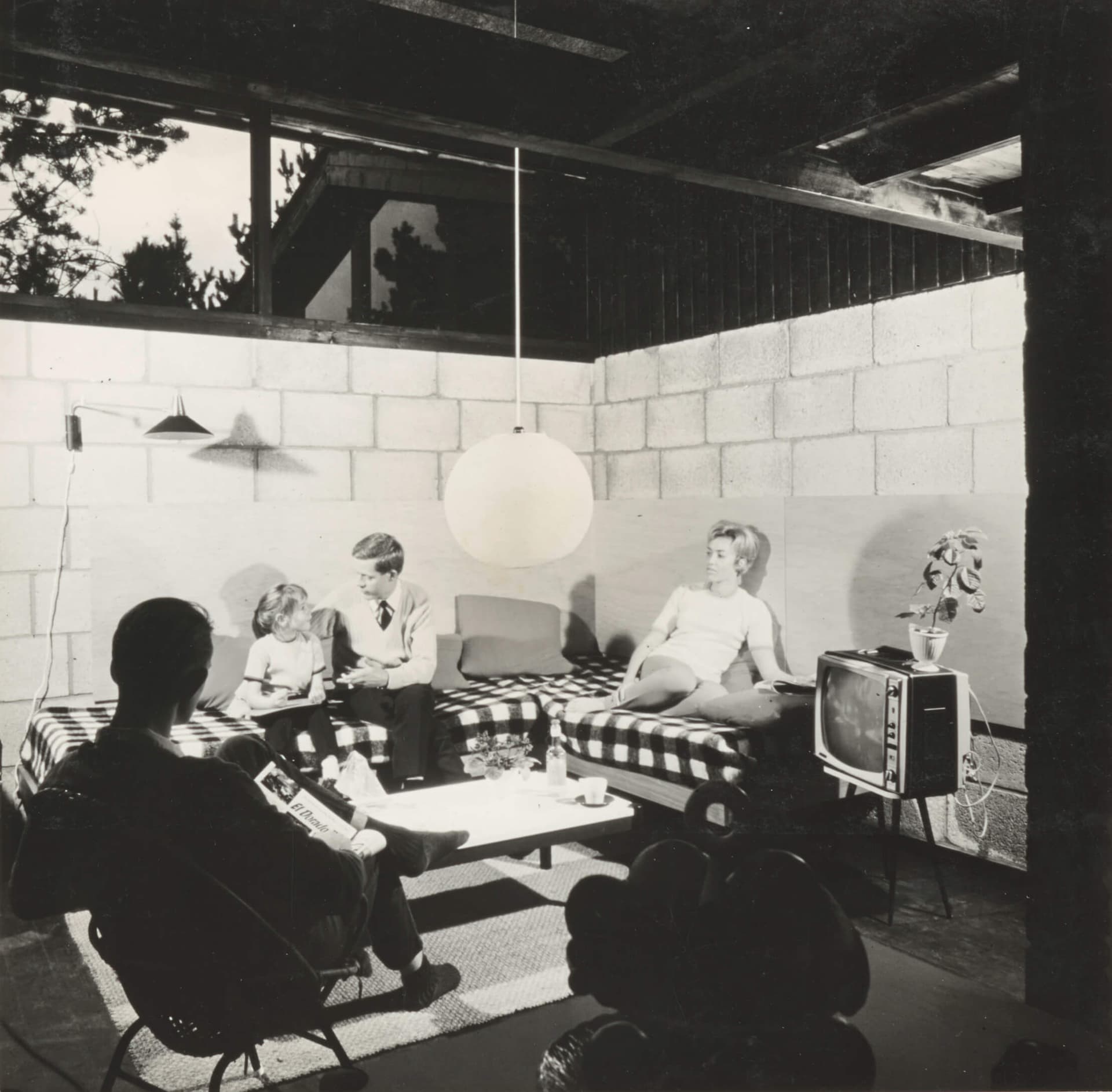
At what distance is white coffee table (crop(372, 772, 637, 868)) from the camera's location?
3004 millimetres

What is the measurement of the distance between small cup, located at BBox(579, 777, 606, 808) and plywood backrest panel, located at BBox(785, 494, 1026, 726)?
1659mm

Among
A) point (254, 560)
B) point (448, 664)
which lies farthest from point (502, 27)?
point (448, 664)

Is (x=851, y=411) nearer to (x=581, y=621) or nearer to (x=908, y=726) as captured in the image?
(x=908, y=726)

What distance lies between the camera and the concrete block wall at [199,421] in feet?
14.4

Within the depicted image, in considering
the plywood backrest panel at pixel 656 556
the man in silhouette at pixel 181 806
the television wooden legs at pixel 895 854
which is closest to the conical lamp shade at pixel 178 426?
the plywood backrest panel at pixel 656 556

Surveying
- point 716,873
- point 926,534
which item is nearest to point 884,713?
point 926,534

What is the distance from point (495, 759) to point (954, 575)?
2.06m

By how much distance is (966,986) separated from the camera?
122 centimetres

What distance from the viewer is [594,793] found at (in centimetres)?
336

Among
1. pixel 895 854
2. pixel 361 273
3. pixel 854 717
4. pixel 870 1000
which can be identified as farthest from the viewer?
pixel 361 273

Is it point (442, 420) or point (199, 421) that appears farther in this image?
point (442, 420)

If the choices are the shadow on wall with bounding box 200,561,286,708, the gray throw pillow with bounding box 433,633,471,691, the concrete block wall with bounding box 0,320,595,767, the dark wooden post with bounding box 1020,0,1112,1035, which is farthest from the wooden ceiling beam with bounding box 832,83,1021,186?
the concrete block wall with bounding box 0,320,595,767

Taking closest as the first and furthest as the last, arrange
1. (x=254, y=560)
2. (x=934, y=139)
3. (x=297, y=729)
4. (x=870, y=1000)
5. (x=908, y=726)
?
(x=870, y=1000), (x=934, y=139), (x=908, y=726), (x=297, y=729), (x=254, y=560)

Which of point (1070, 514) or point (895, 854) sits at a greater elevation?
point (1070, 514)
